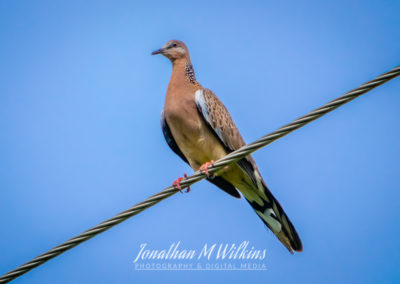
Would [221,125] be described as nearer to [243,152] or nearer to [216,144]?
[216,144]

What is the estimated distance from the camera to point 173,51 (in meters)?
5.84

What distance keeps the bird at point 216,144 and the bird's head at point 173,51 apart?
761 mm

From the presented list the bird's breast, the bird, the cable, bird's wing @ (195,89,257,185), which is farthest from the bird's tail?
the cable

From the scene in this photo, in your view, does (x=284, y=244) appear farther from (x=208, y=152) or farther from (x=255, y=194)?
(x=208, y=152)

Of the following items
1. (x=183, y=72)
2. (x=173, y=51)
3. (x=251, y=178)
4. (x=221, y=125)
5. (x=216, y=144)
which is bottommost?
(x=251, y=178)

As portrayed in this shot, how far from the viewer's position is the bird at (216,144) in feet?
15.5

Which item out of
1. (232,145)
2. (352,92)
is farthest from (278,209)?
(352,92)

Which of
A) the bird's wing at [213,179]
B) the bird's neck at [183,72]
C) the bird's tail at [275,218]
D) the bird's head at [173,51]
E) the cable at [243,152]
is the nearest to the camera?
the cable at [243,152]

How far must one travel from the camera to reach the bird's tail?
15.3ft

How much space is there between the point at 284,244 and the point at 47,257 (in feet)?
8.83

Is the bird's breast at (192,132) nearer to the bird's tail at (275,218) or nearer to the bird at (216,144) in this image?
the bird at (216,144)

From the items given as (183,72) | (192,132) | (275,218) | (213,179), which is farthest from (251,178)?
(183,72)

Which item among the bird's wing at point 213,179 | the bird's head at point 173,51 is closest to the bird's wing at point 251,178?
the bird's wing at point 213,179

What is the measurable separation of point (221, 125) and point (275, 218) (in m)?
1.16
